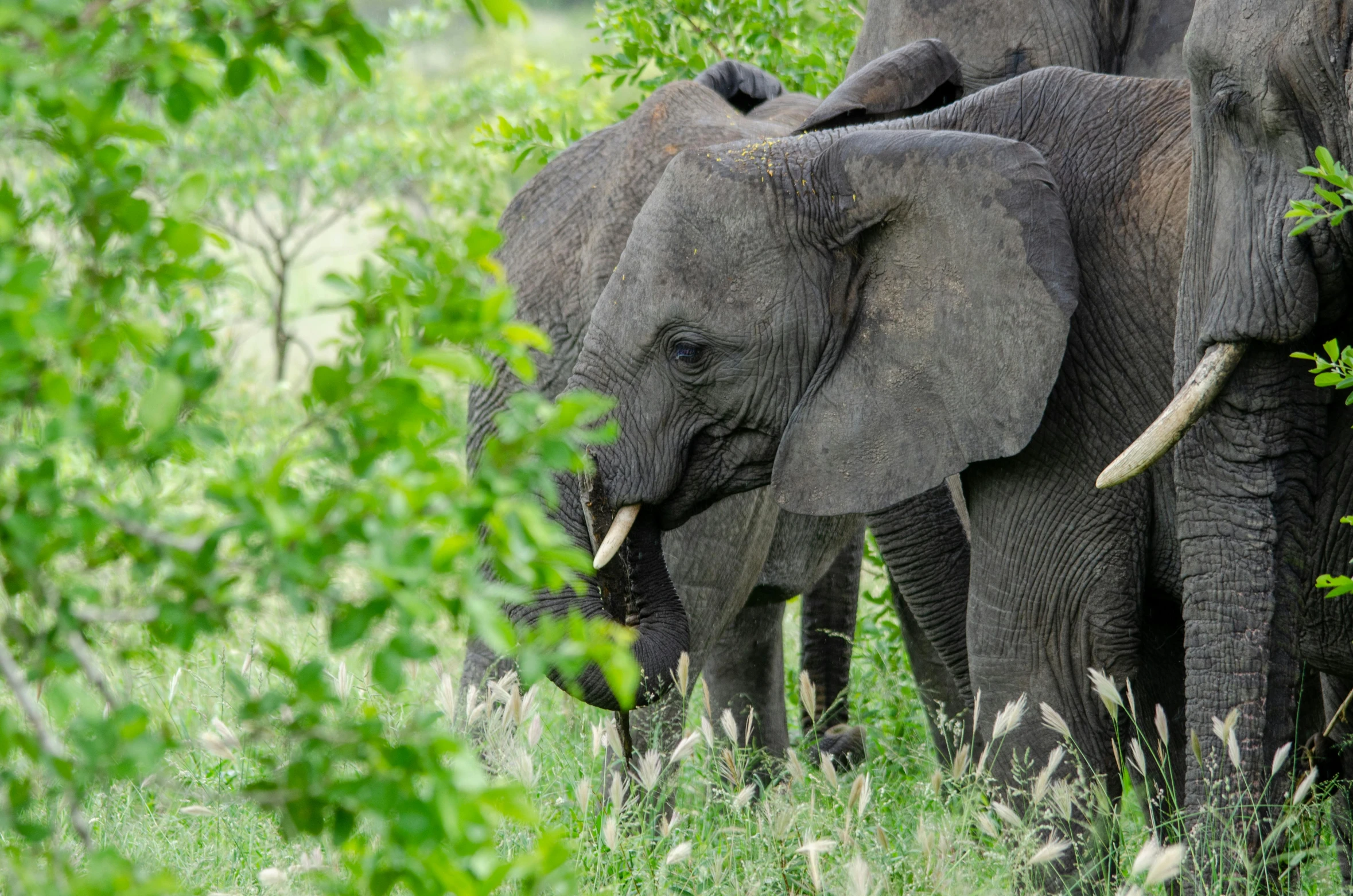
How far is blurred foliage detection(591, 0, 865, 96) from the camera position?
5062 millimetres

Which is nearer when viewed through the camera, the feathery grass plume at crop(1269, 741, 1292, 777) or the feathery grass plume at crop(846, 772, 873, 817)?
the feathery grass plume at crop(1269, 741, 1292, 777)

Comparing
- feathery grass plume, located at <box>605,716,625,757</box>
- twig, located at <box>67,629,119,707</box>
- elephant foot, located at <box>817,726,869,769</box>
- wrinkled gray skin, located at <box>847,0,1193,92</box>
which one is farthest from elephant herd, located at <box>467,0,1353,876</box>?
twig, located at <box>67,629,119,707</box>

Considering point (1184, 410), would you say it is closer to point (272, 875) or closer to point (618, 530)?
point (618, 530)

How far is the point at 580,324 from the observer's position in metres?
3.70

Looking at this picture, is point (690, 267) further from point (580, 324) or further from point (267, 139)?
point (267, 139)

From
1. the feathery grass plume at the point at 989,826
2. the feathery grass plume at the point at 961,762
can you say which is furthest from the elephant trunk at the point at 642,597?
the feathery grass plume at the point at 989,826

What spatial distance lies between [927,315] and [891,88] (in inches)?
30.7

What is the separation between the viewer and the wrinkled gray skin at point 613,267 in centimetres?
369

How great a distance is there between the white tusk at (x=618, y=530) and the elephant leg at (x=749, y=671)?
139 cm

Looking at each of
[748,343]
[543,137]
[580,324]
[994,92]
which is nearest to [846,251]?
[748,343]

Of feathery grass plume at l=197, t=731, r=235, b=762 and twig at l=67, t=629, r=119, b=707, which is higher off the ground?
twig at l=67, t=629, r=119, b=707

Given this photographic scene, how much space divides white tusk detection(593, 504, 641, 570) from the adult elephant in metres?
1.03

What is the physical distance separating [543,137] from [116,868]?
3910 mm

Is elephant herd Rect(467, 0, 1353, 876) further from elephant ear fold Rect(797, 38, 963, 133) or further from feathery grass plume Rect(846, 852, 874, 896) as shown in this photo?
feathery grass plume Rect(846, 852, 874, 896)
